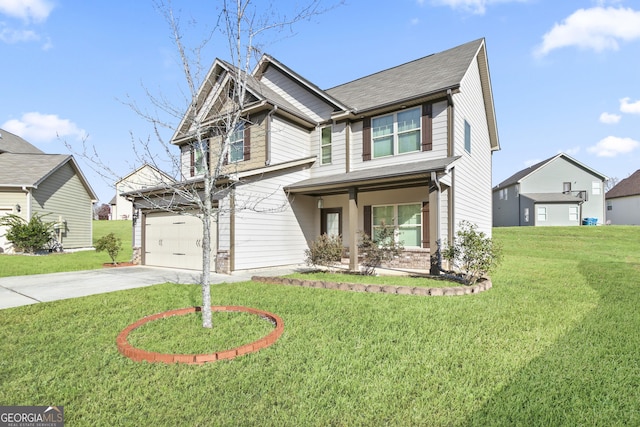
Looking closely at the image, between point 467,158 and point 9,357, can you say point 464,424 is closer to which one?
point 9,357

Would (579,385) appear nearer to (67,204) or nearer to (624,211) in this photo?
(67,204)

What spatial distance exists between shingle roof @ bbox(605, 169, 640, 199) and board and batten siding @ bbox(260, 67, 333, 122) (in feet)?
120

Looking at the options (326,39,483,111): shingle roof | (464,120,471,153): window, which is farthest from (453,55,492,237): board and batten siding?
(326,39,483,111): shingle roof

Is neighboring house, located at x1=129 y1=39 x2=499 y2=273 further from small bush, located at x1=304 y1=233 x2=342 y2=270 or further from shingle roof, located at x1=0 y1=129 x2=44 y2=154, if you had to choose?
shingle roof, located at x1=0 y1=129 x2=44 y2=154

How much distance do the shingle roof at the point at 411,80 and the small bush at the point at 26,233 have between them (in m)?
17.1

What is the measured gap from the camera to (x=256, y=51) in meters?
4.89

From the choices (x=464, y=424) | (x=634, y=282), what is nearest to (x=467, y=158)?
(x=634, y=282)

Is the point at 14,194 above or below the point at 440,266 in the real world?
above

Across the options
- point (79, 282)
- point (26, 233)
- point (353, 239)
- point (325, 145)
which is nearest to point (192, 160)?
point (325, 145)

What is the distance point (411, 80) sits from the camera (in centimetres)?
1194

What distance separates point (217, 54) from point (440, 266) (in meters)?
7.88

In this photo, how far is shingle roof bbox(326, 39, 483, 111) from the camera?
10.5 m

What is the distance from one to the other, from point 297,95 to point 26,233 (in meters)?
15.7

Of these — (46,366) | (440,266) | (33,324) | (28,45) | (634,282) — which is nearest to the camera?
(46,366)
